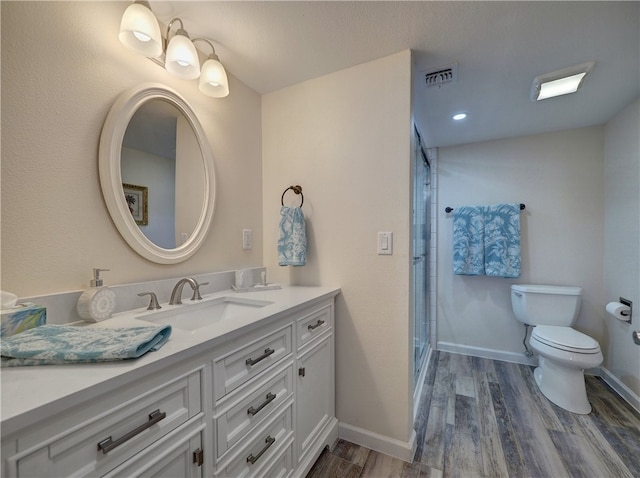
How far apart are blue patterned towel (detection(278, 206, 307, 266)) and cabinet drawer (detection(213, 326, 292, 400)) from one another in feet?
1.68

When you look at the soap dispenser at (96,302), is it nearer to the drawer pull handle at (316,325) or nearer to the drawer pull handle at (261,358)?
the drawer pull handle at (261,358)

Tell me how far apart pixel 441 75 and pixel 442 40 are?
30cm

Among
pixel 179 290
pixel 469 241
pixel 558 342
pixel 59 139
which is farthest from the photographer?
pixel 469 241

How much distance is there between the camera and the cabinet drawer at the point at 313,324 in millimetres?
1251

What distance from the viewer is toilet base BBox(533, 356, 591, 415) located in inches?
71.5

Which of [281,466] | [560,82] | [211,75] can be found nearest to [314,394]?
[281,466]

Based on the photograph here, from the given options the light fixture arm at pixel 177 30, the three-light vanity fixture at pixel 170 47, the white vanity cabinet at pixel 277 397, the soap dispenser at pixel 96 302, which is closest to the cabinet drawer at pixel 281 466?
the white vanity cabinet at pixel 277 397

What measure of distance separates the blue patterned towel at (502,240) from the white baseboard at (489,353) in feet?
2.60

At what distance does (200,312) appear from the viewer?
4.06 ft

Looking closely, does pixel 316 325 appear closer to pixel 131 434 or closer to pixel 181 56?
pixel 131 434

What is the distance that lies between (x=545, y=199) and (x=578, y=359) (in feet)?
4.56

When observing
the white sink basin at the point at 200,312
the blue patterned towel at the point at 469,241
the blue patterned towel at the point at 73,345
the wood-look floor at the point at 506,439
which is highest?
the blue patterned towel at the point at 469,241

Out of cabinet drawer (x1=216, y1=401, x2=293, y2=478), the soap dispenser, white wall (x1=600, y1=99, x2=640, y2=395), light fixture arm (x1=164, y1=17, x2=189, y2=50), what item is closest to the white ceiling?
light fixture arm (x1=164, y1=17, x2=189, y2=50)

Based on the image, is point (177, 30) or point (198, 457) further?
point (177, 30)
